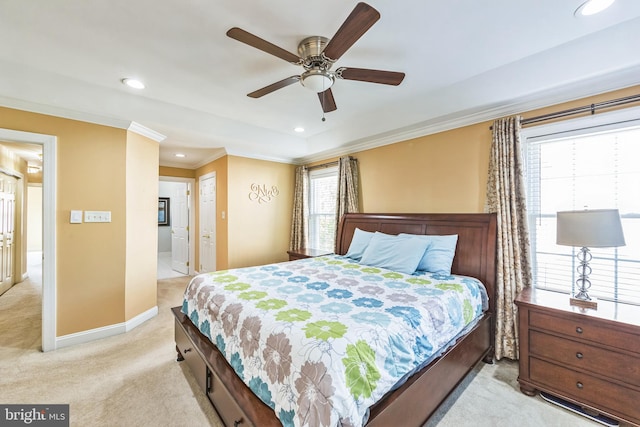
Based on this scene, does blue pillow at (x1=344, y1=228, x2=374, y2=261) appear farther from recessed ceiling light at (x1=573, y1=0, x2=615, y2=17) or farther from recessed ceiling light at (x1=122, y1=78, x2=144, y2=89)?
recessed ceiling light at (x1=122, y1=78, x2=144, y2=89)

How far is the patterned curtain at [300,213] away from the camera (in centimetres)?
487

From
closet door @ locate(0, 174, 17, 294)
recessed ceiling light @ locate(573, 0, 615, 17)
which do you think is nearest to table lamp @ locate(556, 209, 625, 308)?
recessed ceiling light @ locate(573, 0, 615, 17)

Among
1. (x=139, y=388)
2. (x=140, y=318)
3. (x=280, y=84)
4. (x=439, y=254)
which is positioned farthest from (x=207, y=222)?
(x=439, y=254)

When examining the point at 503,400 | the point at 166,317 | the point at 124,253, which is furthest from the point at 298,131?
the point at 503,400

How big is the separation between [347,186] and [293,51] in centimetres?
225

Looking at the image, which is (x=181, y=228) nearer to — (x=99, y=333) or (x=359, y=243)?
(x=99, y=333)

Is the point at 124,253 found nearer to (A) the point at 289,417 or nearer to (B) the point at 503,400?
(A) the point at 289,417

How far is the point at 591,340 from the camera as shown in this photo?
1.77m

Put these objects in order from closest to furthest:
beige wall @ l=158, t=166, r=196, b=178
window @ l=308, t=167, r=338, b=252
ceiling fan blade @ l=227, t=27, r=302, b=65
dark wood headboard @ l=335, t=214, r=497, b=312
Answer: ceiling fan blade @ l=227, t=27, r=302, b=65 < dark wood headboard @ l=335, t=214, r=497, b=312 < window @ l=308, t=167, r=338, b=252 < beige wall @ l=158, t=166, r=196, b=178

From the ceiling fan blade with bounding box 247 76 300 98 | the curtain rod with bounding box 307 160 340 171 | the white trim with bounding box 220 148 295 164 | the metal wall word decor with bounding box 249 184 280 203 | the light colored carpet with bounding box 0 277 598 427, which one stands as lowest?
the light colored carpet with bounding box 0 277 598 427

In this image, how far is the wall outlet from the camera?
9.31 ft

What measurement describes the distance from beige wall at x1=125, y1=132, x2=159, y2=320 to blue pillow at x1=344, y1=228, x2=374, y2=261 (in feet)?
8.75

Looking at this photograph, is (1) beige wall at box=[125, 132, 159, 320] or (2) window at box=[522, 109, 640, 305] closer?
(2) window at box=[522, 109, 640, 305]

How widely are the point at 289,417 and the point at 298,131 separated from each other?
3.78 metres
